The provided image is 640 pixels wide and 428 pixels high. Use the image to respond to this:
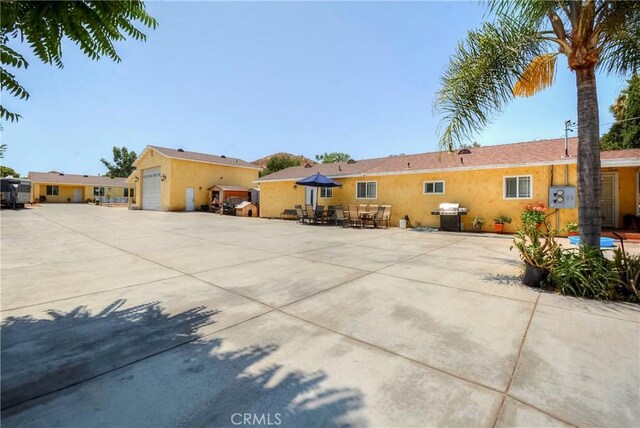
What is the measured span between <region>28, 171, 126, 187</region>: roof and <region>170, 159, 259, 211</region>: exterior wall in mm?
32674

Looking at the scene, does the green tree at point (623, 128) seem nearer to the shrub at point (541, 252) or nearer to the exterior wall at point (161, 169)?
the shrub at point (541, 252)

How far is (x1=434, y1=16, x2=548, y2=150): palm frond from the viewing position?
5.54 meters

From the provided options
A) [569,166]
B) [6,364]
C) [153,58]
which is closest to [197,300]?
[6,364]

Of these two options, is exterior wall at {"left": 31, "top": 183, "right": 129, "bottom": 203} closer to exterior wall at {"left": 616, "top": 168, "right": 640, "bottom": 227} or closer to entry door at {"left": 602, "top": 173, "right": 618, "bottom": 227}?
entry door at {"left": 602, "top": 173, "right": 618, "bottom": 227}

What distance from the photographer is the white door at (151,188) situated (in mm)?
29844

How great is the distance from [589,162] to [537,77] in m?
2.64

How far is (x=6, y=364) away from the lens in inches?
101

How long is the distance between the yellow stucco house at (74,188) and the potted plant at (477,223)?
46.3m

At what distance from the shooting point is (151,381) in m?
2.36

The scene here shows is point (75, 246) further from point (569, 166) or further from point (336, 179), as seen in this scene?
point (569, 166)

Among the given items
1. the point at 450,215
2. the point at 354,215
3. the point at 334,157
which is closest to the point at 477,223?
the point at 450,215

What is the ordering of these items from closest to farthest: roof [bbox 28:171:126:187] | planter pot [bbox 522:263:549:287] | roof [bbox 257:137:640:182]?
planter pot [bbox 522:263:549:287], roof [bbox 257:137:640:182], roof [bbox 28:171:126:187]

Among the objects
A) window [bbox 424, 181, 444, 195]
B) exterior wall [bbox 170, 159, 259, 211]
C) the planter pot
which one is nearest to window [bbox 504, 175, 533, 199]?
window [bbox 424, 181, 444, 195]

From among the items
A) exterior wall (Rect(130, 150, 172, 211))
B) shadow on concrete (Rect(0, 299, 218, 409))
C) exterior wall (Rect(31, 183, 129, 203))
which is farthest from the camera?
exterior wall (Rect(31, 183, 129, 203))
